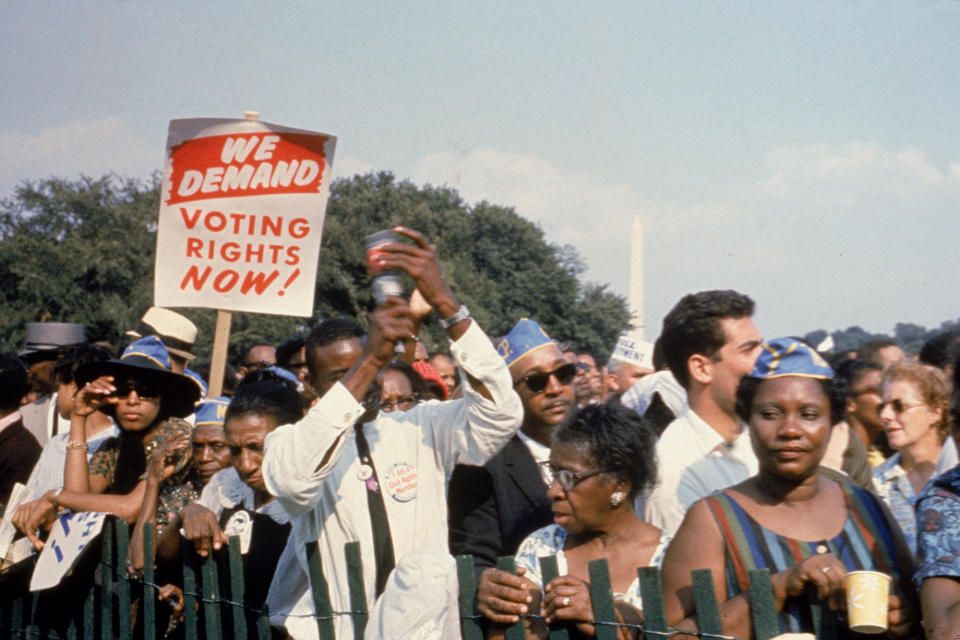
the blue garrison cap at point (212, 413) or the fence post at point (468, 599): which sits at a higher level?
the blue garrison cap at point (212, 413)

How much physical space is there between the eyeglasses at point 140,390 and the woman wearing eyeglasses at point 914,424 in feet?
10.6

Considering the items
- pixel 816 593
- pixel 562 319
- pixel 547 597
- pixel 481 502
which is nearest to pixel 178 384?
pixel 481 502

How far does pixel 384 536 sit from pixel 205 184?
4011mm

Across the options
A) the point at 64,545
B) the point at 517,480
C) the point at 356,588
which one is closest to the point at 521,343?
the point at 517,480

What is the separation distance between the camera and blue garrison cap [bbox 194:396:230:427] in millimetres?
5094

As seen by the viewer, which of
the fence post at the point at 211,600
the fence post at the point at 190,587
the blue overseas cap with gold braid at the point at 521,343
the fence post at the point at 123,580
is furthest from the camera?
the fence post at the point at 123,580

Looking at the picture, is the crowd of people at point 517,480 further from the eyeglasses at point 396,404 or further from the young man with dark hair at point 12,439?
the young man with dark hair at point 12,439

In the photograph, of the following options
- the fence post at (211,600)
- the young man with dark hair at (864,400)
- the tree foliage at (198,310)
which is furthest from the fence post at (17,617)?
the tree foliage at (198,310)

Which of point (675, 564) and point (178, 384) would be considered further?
point (178, 384)

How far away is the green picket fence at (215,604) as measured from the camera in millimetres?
2574

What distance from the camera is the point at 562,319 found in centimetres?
5544

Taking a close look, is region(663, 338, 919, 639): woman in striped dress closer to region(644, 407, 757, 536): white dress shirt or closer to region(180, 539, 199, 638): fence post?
region(644, 407, 757, 536): white dress shirt

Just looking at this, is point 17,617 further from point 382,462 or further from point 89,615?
point 382,462

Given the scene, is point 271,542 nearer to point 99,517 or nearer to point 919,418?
point 99,517
